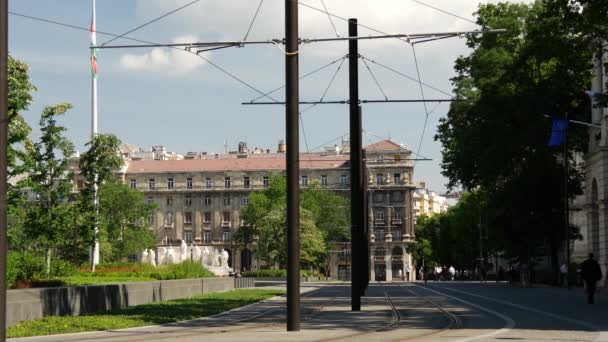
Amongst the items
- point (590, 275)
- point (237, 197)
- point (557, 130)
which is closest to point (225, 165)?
point (237, 197)

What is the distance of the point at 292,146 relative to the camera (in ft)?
63.7

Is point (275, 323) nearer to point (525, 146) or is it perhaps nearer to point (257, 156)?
point (525, 146)

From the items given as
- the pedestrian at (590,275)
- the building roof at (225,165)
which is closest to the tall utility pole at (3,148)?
the pedestrian at (590,275)

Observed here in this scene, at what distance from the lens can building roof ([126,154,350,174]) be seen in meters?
172

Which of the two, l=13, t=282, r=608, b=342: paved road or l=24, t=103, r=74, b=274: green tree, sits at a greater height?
l=24, t=103, r=74, b=274: green tree

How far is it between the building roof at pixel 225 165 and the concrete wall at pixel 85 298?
129691mm

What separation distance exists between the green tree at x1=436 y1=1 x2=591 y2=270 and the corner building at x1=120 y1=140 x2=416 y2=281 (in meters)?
103

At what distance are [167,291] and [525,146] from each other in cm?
2752

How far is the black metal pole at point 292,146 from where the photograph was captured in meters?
19.3

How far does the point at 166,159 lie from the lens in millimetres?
181875

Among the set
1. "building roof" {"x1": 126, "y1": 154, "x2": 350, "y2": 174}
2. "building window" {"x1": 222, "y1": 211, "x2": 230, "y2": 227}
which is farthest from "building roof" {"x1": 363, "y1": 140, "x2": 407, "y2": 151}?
"building window" {"x1": 222, "y1": 211, "x2": 230, "y2": 227}

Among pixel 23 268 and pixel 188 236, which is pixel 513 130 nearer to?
pixel 23 268

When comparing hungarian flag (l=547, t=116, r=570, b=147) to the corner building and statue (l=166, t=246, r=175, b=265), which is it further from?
the corner building

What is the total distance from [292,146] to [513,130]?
41365 millimetres
